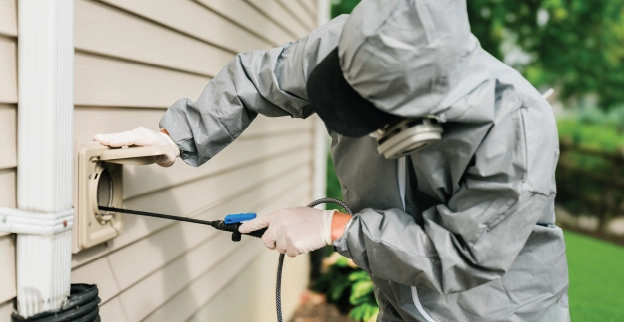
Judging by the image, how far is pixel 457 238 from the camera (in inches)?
60.1

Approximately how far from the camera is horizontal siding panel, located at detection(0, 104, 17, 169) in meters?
1.36

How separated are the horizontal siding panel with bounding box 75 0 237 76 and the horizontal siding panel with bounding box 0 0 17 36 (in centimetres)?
23

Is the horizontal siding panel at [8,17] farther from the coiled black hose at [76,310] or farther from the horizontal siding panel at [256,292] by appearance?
the horizontal siding panel at [256,292]

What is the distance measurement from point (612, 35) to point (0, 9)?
1196 centimetres

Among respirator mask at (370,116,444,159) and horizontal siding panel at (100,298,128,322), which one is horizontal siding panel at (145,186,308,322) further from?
respirator mask at (370,116,444,159)

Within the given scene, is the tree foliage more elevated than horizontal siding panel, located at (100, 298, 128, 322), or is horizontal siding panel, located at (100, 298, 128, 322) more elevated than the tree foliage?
the tree foliage

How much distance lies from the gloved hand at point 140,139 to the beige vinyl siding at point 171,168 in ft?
0.25

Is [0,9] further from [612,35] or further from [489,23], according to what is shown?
[612,35]

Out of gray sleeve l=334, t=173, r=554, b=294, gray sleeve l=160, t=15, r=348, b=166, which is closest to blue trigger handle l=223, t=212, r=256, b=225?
gray sleeve l=160, t=15, r=348, b=166

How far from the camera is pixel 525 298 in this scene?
1791 mm

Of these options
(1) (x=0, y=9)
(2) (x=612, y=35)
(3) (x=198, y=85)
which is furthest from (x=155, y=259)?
(2) (x=612, y=35)

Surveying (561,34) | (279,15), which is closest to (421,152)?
(279,15)

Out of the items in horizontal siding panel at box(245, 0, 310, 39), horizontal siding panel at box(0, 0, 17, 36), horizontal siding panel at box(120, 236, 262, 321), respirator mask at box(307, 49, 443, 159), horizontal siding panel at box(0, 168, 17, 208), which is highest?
horizontal siding panel at box(245, 0, 310, 39)

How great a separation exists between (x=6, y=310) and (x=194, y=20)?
5.14 ft
